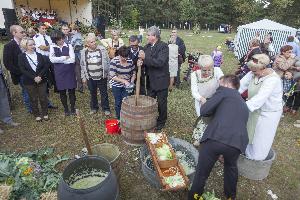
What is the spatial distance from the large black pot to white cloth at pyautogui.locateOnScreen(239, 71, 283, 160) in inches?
86.2

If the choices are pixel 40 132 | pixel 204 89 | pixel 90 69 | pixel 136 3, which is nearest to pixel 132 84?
pixel 90 69

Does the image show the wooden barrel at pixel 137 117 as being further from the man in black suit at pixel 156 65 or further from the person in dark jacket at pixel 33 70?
the person in dark jacket at pixel 33 70

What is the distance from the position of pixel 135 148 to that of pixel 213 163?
83.1 inches

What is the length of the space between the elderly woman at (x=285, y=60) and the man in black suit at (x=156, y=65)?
2929 mm

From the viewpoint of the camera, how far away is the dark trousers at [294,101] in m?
6.97

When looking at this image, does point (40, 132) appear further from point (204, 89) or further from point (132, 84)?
point (204, 89)

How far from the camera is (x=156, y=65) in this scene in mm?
4871

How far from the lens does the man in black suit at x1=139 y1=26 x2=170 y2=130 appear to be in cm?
484

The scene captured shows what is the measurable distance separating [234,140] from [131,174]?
6.81 feet

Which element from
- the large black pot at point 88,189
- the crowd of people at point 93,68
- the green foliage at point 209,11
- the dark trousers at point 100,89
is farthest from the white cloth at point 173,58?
the green foliage at point 209,11

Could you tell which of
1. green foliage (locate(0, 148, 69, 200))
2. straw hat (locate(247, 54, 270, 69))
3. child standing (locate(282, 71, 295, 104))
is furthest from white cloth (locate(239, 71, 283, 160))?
green foliage (locate(0, 148, 69, 200))

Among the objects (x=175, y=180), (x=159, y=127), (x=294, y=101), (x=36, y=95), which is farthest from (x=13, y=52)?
(x=294, y=101)

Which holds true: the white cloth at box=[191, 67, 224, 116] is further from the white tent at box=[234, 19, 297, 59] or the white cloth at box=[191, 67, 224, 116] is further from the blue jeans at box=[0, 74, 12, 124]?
the white tent at box=[234, 19, 297, 59]

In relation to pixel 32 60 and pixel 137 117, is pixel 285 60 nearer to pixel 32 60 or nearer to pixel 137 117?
pixel 137 117
